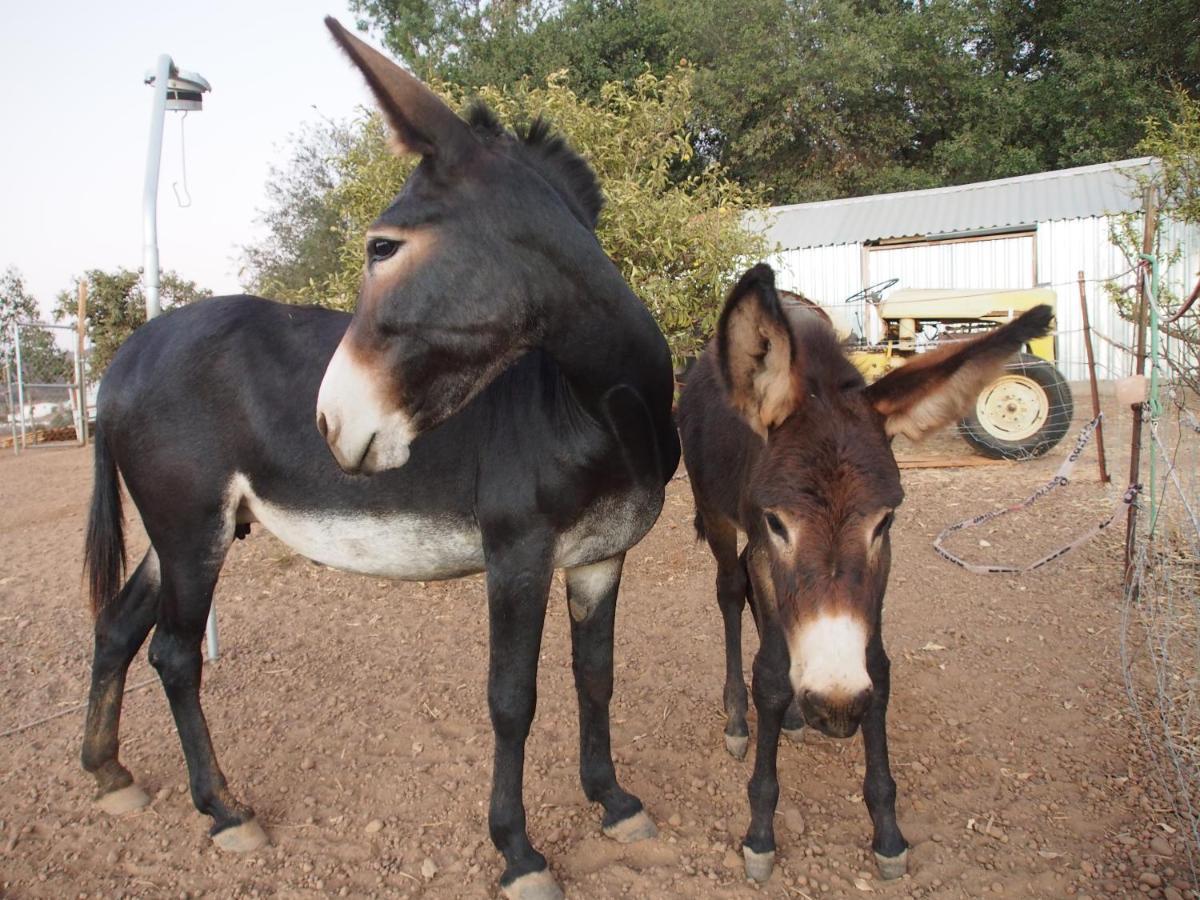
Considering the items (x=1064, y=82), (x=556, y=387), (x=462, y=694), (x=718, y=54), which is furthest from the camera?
(x=718, y=54)

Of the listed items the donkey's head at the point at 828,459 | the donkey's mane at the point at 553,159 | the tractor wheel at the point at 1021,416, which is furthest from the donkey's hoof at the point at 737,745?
the tractor wheel at the point at 1021,416

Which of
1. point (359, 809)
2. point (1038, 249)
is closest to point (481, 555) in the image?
point (359, 809)

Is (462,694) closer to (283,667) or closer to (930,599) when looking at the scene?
(283,667)

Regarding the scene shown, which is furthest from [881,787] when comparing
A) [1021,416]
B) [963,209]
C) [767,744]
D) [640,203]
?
[963,209]

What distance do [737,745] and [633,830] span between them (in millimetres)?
765

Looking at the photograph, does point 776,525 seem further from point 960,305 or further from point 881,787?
point 960,305

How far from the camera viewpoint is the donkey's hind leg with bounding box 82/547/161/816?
3.28 meters

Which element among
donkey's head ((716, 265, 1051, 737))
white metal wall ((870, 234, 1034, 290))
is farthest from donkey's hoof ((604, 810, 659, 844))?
white metal wall ((870, 234, 1034, 290))

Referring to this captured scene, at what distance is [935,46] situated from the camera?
26906mm

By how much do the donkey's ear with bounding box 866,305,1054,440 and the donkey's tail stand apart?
3209 mm

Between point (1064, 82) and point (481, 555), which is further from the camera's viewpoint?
point (1064, 82)

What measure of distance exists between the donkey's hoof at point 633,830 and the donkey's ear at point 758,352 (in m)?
1.70

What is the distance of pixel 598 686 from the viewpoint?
10.1 feet

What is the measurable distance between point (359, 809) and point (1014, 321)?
10.1 feet
